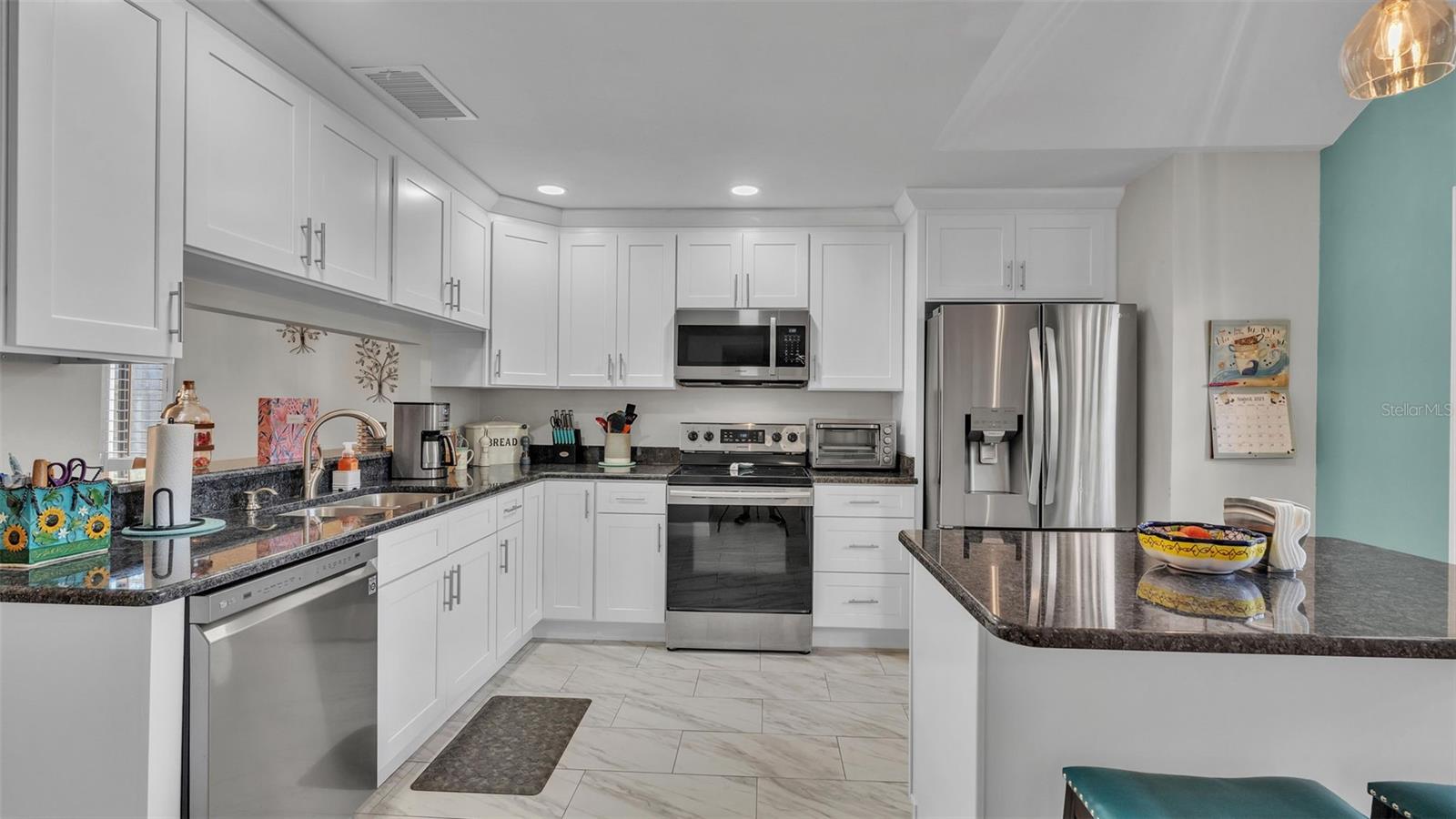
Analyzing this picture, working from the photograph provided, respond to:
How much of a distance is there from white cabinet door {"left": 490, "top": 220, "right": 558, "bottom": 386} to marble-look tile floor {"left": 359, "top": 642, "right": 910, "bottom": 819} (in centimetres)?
149

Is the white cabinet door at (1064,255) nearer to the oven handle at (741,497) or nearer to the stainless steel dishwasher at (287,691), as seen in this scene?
the oven handle at (741,497)

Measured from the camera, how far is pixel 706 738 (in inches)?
105

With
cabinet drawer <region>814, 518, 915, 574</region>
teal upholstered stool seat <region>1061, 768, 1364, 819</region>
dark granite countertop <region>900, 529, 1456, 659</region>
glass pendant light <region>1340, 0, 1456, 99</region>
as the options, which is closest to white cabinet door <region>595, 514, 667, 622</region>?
cabinet drawer <region>814, 518, 915, 574</region>

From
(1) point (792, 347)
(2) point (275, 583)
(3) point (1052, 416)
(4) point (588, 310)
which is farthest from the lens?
(4) point (588, 310)

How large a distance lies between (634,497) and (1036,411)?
78.4 inches

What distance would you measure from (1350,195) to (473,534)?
372 cm

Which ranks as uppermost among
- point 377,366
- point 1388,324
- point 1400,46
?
point 1400,46

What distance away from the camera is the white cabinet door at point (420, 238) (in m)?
2.86

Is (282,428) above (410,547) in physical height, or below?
above

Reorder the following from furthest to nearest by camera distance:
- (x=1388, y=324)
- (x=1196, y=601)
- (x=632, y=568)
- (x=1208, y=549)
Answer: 1. (x=632, y=568)
2. (x=1388, y=324)
3. (x=1208, y=549)
4. (x=1196, y=601)

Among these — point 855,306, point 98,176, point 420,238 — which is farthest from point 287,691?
point 855,306

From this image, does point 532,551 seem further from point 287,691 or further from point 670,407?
point 287,691

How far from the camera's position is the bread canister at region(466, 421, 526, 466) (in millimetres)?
3898

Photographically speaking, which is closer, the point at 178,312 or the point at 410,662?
the point at 178,312
